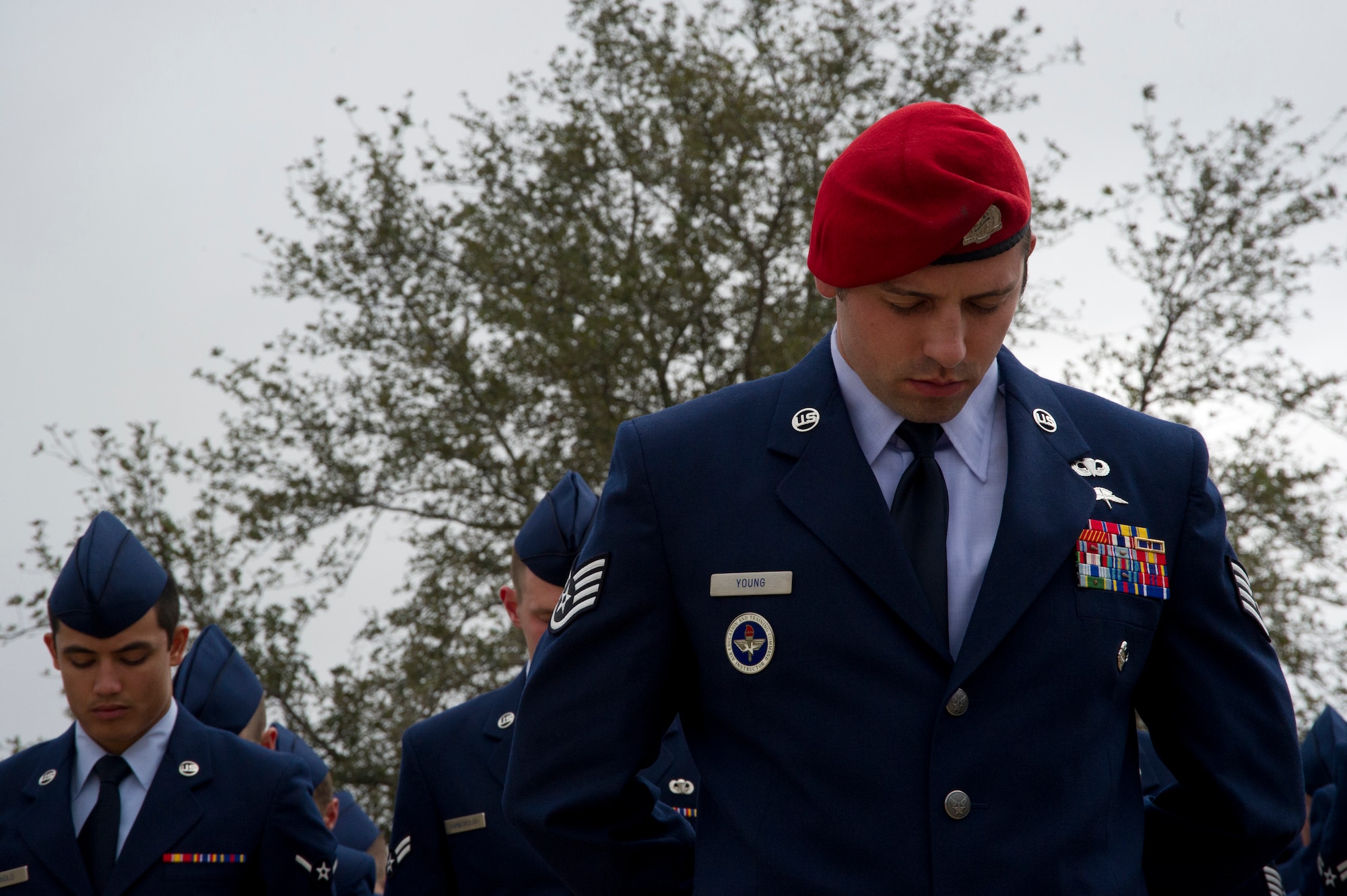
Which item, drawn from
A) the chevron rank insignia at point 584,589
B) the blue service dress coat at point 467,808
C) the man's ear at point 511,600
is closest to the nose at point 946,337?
the chevron rank insignia at point 584,589

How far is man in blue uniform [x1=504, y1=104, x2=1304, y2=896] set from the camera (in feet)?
6.55

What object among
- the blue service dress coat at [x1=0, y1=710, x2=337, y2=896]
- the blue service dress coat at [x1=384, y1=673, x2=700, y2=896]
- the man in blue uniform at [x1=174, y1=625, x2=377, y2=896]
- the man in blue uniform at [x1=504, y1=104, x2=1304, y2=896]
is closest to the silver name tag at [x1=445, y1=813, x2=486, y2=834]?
the blue service dress coat at [x1=384, y1=673, x2=700, y2=896]

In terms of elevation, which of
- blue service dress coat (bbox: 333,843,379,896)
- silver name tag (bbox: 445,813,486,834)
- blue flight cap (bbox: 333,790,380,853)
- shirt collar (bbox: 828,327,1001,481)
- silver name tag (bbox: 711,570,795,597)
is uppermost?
shirt collar (bbox: 828,327,1001,481)

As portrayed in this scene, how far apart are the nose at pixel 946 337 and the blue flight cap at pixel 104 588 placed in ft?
10.0

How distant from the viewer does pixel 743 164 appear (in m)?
10.9

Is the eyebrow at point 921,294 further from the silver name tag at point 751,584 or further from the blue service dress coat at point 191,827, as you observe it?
the blue service dress coat at point 191,827

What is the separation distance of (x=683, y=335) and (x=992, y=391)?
28.6 ft

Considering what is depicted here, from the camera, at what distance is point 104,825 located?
4.26 metres

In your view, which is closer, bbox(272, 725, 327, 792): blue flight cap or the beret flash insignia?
the beret flash insignia

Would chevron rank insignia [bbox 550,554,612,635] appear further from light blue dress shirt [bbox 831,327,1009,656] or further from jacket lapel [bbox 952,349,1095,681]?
jacket lapel [bbox 952,349,1095,681]

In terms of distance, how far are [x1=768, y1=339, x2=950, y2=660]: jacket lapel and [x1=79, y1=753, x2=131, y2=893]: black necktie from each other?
2.84 m

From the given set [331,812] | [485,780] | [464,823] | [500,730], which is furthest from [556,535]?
[331,812]

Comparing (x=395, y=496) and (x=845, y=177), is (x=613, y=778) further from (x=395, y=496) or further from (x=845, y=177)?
(x=395, y=496)

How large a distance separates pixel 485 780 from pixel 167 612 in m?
1.11
